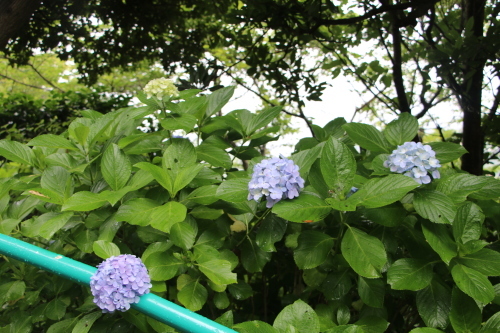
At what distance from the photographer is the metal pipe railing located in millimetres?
819

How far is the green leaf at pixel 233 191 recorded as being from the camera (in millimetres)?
1090

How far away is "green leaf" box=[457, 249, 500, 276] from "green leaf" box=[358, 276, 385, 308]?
0.72 feet

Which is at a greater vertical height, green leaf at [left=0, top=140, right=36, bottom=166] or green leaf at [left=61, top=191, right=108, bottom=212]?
green leaf at [left=61, top=191, right=108, bottom=212]

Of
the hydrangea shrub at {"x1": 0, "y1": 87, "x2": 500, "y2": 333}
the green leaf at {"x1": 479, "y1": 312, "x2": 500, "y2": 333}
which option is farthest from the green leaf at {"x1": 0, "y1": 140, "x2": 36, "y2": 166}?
the green leaf at {"x1": 479, "y1": 312, "x2": 500, "y2": 333}

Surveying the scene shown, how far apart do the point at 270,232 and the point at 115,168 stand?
1.60 ft

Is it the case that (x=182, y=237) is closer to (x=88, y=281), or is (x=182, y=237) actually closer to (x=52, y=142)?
(x=88, y=281)

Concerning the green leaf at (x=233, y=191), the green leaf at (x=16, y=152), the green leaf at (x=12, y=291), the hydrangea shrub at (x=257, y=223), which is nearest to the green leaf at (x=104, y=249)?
the hydrangea shrub at (x=257, y=223)

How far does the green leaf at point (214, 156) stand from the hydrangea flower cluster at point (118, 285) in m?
→ 0.47

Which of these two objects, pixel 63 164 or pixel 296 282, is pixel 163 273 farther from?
pixel 296 282

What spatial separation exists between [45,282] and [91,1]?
4.09m

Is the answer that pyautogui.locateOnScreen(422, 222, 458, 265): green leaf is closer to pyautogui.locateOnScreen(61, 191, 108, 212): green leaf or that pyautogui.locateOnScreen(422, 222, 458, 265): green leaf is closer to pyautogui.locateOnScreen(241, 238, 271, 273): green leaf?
pyautogui.locateOnScreen(241, 238, 271, 273): green leaf

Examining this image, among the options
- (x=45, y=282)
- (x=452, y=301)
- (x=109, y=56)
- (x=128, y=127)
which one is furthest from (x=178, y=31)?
(x=452, y=301)

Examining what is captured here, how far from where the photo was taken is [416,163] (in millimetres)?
1122

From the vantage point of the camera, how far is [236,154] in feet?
5.01
